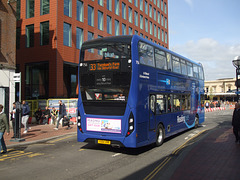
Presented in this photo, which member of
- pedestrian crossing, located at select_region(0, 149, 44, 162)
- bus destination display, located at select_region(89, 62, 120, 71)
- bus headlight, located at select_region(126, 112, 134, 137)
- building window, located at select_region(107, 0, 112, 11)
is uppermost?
building window, located at select_region(107, 0, 112, 11)

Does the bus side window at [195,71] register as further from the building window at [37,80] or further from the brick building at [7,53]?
the building window at [37,80]

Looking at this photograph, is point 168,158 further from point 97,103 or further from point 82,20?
point 82,20

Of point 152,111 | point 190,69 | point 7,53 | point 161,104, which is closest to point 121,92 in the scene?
point 152,111

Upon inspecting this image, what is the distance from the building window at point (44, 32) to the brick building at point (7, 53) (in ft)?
29.3

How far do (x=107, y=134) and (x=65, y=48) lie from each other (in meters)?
19.7

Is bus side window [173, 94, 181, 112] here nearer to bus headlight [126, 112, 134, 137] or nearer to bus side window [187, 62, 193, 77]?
bus side window [187, 62, 193, 77]

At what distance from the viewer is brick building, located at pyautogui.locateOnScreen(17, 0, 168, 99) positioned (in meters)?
25.2

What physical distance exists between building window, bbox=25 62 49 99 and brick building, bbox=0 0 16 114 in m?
9.32

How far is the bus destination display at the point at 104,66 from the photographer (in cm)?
806

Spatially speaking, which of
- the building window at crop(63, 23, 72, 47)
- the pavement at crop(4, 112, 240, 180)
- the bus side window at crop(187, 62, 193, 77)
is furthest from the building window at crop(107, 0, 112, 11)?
the pavement at crop(4, 112, 240, 180)

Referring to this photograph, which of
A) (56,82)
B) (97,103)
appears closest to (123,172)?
(97,103)

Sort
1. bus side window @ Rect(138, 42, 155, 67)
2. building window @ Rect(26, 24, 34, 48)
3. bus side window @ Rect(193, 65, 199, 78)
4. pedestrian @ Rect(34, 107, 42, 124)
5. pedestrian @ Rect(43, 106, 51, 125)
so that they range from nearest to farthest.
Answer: bus side window @ Rect(138, 42, 155, 67) < bus side window @ Rect(193, 65, 199, 78) < pedestrian @ Rect(43, 106, 51, 125) < pedestrian @ Rect(34, 107, 42, 124) < building window @ Rect(26, 24, 34, 48)

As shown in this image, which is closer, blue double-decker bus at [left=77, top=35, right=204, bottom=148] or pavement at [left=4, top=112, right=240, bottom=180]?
pavement at [left=4, top=112, right=240, bottom=180]

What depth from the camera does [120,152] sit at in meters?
8.70
